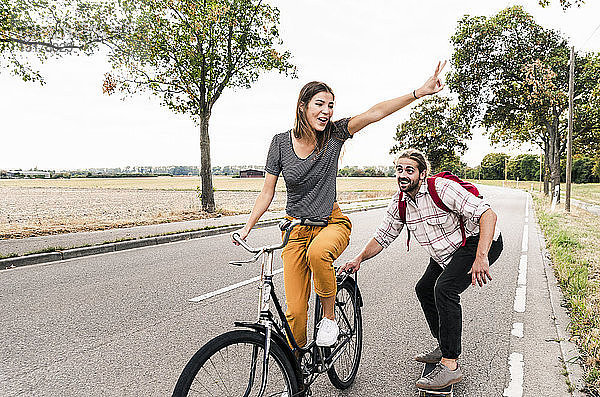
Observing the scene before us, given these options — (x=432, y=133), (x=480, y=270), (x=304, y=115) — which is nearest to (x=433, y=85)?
(x=304, y=115)

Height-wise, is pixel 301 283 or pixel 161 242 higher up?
pixel 301 283

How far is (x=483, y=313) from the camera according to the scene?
5766mm

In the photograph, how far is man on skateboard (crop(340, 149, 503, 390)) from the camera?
336cm

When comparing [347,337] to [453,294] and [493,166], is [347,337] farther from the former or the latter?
[493,166]

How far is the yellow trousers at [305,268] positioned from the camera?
9.40 feet

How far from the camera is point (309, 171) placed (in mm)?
3020

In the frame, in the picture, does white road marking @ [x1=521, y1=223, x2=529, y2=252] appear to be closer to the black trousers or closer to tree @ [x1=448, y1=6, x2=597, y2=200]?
the black trousers

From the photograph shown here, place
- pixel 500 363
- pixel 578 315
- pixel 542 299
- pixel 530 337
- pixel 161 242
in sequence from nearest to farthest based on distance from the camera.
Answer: pixel 500 363 < pixel 530 337 < pixel 578 315 < pixel 542 299 < pixel 161 242

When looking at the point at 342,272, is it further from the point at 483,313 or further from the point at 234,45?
the point at 234,45

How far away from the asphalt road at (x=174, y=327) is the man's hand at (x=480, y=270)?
89cm

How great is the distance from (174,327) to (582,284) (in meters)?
5.40

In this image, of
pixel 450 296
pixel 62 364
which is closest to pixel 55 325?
pixel 62 364

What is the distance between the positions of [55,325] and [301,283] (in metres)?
3.48

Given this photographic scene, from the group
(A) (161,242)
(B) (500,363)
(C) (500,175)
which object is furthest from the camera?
(C) (500,175)
